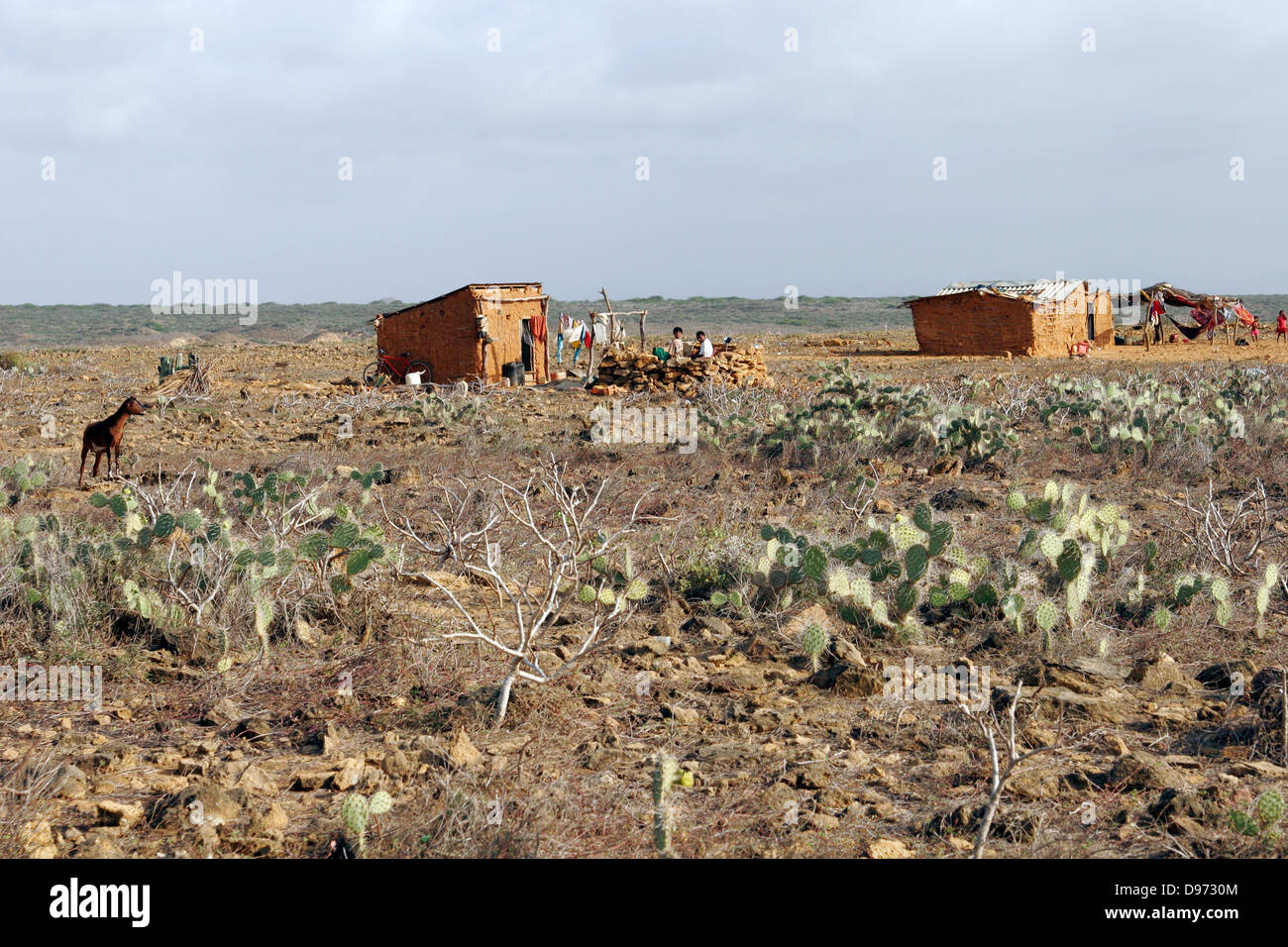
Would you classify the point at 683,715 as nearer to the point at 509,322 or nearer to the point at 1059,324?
the point at 509,322

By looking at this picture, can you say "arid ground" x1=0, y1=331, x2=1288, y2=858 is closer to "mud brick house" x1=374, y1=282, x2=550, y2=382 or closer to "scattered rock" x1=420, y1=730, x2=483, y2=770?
"scattered rock" x1=420, y1=730, x2=483, y2=770

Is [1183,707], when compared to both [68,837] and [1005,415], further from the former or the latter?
[1005,415]

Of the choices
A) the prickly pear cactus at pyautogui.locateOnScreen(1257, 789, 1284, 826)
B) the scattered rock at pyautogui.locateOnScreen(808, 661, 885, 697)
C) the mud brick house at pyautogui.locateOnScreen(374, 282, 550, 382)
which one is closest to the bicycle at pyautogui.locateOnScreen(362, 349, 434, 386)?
the mud brick house at pyautogui.locateOnScreen(374, 282, 550, 382)

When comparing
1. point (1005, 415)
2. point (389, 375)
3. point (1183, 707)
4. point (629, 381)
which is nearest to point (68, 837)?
point (1183, 707)

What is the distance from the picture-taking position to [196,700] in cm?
440

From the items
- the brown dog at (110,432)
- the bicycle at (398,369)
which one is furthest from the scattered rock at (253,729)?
the bicycle at (398,369)

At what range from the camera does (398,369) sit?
2012 cm

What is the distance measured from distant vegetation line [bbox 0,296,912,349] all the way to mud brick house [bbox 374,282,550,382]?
834 inches

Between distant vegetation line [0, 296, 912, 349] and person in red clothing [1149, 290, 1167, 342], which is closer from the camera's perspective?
person in red clothing [1149, 290, 1167, 342]

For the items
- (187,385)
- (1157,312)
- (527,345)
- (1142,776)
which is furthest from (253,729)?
(1157,312)

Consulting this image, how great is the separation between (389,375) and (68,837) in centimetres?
1749

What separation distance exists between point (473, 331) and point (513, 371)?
41.7 inches

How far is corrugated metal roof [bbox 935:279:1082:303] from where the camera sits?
24797 mm

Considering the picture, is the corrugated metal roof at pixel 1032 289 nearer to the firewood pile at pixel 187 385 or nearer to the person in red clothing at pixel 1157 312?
the person in red clothing at pixel 1157 312
